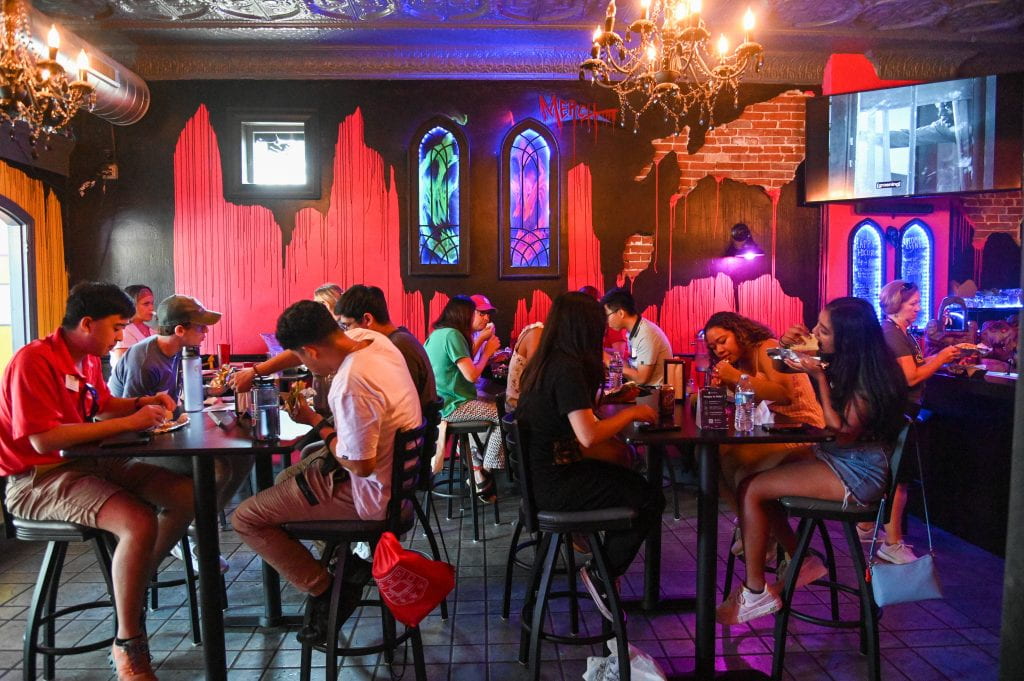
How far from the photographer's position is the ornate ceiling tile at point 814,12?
5.14 metres

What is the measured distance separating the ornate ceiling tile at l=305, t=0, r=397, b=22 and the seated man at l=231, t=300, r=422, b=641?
3551mm

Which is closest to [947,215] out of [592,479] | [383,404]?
[592,479]

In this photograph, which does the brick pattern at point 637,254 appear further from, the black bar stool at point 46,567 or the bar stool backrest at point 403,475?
the black bar stool at point 46,567

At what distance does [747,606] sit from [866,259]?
15.3 ft

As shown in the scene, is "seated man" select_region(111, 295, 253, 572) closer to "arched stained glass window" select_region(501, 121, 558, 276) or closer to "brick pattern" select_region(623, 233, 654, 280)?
"arched stained glass window" select_region(501, 121, 558, 276)

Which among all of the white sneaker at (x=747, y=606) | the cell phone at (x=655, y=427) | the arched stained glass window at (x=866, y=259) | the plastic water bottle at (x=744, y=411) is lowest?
the white sneaker at (x=747, y=606)

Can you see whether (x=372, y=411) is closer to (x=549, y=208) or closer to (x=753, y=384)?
(x=753, y=384)

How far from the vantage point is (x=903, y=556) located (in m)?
2.83

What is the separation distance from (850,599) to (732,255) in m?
3.56

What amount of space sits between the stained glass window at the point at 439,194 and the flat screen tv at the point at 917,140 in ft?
10.9

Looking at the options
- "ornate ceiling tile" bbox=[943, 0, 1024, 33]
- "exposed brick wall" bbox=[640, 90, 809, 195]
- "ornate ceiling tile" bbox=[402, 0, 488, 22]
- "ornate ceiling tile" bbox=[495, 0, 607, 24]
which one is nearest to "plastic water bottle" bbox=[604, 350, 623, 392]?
"exposed brick wall" bbox=[640, 90, 809, 195]

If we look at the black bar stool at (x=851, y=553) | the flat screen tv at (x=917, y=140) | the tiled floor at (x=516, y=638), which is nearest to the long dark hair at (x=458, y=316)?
the tiled floor at (x=516, y=638)

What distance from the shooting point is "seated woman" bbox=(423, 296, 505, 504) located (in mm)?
4453

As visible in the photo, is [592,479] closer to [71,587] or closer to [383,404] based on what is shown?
[383,404]
